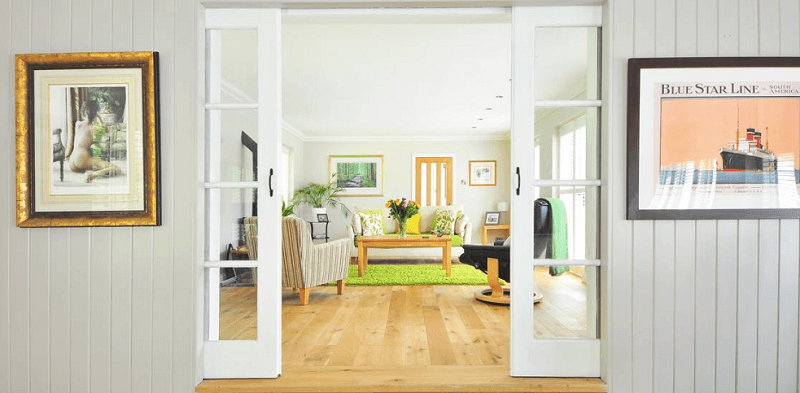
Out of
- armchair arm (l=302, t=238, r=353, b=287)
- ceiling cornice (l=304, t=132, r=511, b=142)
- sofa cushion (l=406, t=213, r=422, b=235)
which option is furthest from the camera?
ceiling cornice (l=304, t=132, r=511, b=142)

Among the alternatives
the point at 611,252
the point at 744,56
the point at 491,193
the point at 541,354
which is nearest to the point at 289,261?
the point at 541,354

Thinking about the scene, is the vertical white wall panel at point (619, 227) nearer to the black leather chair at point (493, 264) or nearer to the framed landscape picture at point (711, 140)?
the framed landscape picture at point (711, 140)

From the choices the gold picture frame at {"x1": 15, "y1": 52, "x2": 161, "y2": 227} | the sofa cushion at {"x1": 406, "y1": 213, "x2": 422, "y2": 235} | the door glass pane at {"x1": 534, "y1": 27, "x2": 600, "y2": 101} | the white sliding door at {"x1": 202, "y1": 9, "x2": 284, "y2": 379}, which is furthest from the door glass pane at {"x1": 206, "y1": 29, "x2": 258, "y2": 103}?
the sofa cushion at {"x1": 406, "y1": 213, "x2": 422, "y2": 235}

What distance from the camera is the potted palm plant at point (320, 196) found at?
9.54m

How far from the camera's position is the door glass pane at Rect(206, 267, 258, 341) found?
249 centimetres

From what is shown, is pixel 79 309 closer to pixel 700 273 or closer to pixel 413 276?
pixel 700 273

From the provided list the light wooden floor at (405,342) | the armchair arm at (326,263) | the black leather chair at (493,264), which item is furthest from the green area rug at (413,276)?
the light wooden floor at (405,342)

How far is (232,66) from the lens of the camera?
2514 millimetres

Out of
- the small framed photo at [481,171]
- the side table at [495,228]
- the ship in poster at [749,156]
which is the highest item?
the small framed photo at [481,171]

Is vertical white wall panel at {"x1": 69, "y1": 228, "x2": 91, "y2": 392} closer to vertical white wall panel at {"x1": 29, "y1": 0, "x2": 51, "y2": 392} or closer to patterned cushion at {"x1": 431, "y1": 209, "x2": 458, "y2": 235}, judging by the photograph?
vertical white wall panel at {"x1": 29, "y1": 0, "x2": 51, "y2": 392}

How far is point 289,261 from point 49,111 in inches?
95.1

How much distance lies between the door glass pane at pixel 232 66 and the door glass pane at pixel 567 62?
143 cm

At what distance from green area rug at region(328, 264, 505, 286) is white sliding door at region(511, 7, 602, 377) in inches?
125

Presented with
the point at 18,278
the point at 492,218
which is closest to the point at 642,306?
the point at 18,278
